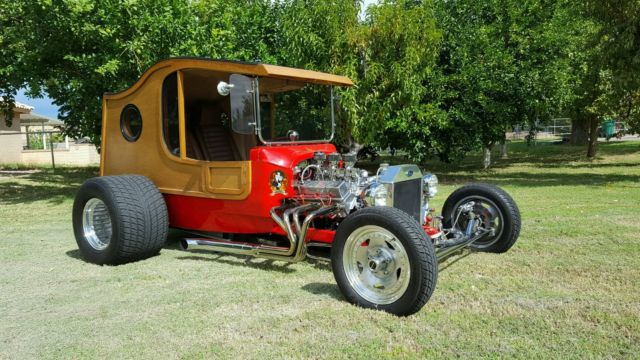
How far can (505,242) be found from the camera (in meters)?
5.46

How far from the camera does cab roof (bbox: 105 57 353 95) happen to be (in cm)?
504

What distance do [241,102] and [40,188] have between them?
33.9 ft

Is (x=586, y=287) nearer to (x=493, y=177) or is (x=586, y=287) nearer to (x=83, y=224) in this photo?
(x=83, y=224)

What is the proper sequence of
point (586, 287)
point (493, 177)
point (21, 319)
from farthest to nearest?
point (493, 177)
point (586, 287)
point (21, 319)

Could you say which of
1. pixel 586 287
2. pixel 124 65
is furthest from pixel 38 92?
pixel 586 287

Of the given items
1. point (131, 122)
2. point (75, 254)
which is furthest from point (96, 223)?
point (131, 122)

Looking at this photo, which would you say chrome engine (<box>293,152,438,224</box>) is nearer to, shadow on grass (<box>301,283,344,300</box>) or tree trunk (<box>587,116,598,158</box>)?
shadow on grass (<box>301,283,344,300</box>)

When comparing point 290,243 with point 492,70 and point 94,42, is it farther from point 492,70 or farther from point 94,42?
point 492,70

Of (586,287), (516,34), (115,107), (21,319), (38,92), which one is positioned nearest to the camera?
(21,319)

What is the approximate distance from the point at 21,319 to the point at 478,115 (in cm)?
1428

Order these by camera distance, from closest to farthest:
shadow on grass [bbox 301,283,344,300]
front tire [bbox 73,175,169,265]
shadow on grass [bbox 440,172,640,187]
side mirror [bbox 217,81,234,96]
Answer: shadow on grass [bbox 301,283,344,300] < side mirror [bbox 217,81,234,96] < front tire [bbox 73,175,169,265] < shadow on grass [bbox 440,172,640,187]

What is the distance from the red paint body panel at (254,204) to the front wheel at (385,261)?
0.83 m

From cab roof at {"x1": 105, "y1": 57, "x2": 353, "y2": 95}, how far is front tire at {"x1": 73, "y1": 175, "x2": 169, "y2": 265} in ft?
4.27

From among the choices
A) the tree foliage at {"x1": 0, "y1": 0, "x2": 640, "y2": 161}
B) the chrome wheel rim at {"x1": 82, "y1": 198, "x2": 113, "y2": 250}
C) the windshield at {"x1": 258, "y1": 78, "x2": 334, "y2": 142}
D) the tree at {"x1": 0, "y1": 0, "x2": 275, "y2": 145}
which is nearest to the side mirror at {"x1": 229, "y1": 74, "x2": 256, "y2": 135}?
the windshield at {"x1": 258, "y1": 78, "x2": 334, "y2": 142}
